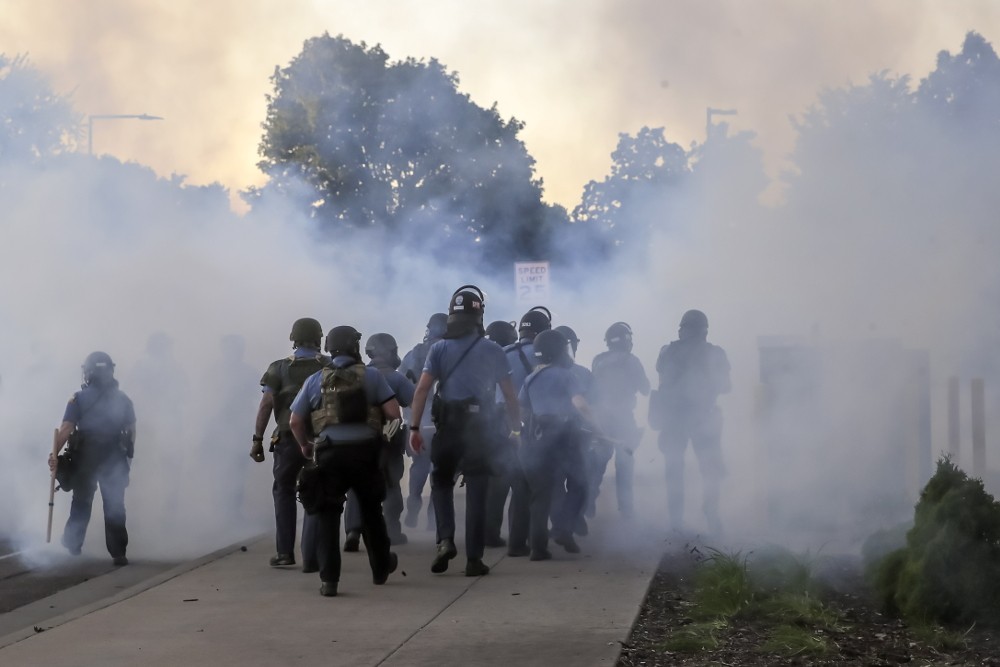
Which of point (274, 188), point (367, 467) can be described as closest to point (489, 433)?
point (367, 467)

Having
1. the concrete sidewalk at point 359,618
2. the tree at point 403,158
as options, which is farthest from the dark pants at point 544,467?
the tree at point 403,158

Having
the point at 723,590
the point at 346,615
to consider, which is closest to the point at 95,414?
the point at 346,615

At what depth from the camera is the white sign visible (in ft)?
70.5

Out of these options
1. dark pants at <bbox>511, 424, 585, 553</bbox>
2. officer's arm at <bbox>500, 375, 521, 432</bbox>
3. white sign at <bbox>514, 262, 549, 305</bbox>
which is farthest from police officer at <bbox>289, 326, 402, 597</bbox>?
white sign at <bbox>514, 262, 549, 305</bbox>

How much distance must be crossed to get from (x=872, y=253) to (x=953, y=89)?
203 cm

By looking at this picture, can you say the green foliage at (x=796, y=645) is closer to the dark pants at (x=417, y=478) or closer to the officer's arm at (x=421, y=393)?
the officer's arm at (x=421, y=393)

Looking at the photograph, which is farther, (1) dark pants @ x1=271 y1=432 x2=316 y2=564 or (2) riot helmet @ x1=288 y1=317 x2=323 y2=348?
(2) riot helmet @ x1=288 y1=317 x2=323 y2=348

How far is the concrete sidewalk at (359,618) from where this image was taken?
273 inches

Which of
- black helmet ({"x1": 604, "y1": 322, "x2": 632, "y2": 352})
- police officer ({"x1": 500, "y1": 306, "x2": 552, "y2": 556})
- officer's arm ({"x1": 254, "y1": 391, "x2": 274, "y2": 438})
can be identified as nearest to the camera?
officer's arm ({"x1": 254, "y1": 391, "x2": 274, "y2": 438})

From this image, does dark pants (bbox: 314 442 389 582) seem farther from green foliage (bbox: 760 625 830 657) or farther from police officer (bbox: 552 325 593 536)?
green foliage (bbox: 760 625 830 657)

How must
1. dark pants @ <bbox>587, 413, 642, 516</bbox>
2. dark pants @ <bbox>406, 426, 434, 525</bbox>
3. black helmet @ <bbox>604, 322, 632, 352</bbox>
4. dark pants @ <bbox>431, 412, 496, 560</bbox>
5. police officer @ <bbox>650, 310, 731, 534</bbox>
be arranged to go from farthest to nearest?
black helmet @ <bbox>604, 322, 632, 352</bbox> < dark pants @ <bbox>406, 426, 434, 525</bbox> < dark pants @ <bbox>587, 413, 642, 516</bbox> < police officer @ <bbox>650, 310, 731, 534</bbox> < dark pants @ <bbox>431, 412, 496, 560</bbox>

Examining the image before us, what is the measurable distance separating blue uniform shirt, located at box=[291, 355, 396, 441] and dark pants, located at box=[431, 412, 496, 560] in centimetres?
61

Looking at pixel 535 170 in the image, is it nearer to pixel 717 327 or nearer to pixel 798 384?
pixel 717 327

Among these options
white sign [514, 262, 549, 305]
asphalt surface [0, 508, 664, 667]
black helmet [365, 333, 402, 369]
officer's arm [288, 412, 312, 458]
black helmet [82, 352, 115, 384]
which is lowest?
asphalt surface [0, 508, 664, 667]
